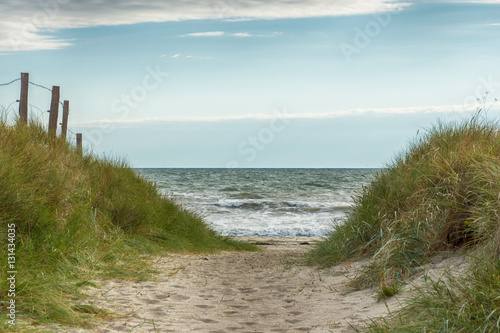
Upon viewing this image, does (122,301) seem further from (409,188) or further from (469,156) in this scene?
(469,156)

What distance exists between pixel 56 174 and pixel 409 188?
15.4 feet

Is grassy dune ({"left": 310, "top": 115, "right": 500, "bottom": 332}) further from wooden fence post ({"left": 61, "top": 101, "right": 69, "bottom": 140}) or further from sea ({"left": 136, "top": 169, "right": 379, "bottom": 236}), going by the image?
wooden fence post ({"left": 61, "top": 101, "right": 69, "bottom": 140})

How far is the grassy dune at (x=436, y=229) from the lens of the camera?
330 centimetres

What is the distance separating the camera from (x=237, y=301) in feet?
17.6

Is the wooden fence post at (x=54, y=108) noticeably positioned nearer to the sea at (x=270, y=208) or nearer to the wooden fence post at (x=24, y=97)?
the wooden fence post at (x=24, y=97)

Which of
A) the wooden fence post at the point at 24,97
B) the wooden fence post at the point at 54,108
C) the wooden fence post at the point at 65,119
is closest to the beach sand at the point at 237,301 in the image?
the wooden fence post at the point at 24,97

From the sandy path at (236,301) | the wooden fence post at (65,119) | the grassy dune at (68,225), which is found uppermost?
the wooden fence post at (65,119)

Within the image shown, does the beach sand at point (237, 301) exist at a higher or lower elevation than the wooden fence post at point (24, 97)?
lower

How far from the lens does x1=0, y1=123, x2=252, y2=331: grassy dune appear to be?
4.18 meters

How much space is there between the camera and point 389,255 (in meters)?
4.81

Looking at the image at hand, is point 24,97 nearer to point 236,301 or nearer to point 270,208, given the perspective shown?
point 236,301

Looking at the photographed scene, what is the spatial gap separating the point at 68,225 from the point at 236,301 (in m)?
2.43

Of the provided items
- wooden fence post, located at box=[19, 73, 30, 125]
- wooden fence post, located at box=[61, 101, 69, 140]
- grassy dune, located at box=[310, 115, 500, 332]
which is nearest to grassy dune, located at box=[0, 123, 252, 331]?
wooden fence post, located at box=[19, 73, 30, 125]

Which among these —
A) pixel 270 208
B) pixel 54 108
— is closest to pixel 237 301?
pixel 54 108
